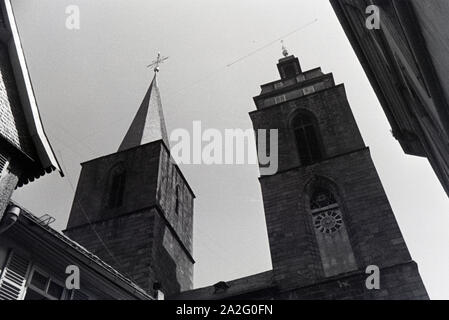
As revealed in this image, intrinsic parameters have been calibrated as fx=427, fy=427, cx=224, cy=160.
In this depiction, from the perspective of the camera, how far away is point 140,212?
62.3 feet

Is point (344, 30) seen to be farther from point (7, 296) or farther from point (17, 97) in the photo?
point (7, 296)

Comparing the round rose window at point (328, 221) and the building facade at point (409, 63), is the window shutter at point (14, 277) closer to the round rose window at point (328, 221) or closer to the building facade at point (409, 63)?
the building facade at point (409, 63)

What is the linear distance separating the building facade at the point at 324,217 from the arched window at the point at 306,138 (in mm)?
45

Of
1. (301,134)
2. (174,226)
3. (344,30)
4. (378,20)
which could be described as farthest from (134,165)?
(378,20)

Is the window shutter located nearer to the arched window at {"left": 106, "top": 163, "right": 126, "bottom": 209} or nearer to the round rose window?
the round rose window

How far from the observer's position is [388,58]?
28.5 feet

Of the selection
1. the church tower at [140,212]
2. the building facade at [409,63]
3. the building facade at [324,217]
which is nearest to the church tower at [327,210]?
the building facade at [324,217]

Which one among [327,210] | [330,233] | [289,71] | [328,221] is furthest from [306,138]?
[289,71]

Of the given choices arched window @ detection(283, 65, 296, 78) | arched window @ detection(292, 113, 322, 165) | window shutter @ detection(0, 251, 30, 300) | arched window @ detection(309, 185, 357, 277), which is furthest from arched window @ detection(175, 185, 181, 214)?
window shutter @ detection(0, 251, 30, 300)

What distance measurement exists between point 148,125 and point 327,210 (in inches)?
497

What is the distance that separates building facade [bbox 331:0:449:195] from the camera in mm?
4877

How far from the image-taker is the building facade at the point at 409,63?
4877 millimetres

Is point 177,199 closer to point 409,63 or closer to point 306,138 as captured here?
point 306,138
